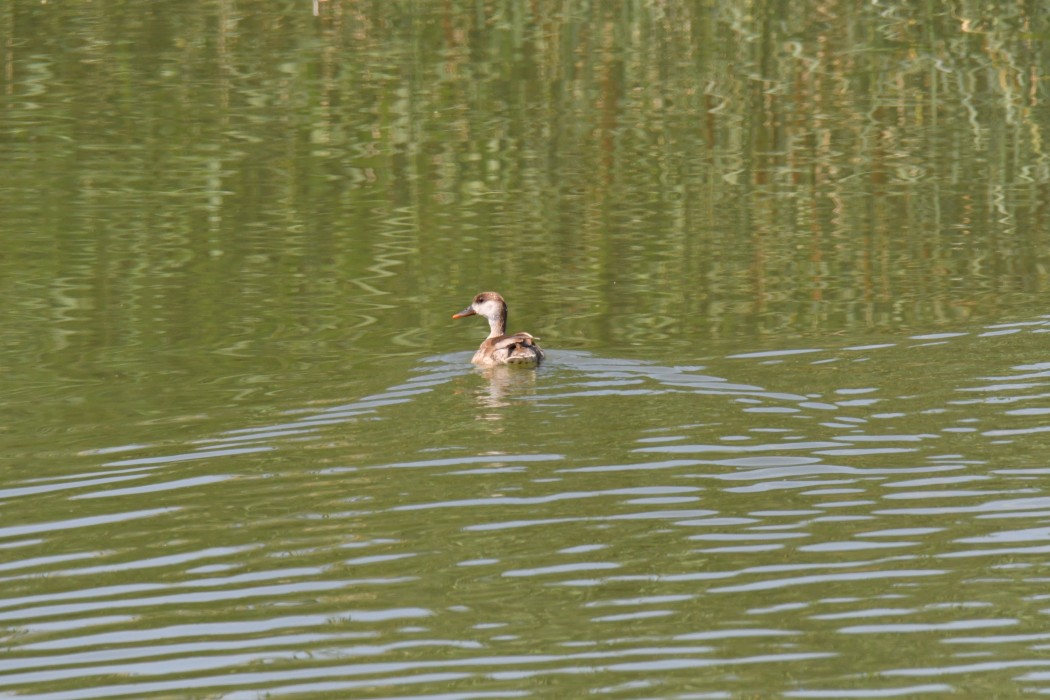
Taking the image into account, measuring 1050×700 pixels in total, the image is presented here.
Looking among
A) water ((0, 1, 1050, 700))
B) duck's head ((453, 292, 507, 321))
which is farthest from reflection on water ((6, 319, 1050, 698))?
duck's head ((453, 292, 507, 321))

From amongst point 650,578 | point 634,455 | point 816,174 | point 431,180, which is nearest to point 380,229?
point 431,180

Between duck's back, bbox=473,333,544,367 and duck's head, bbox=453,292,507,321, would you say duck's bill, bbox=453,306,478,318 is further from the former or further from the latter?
duck's back, bbox=473,333,544,367

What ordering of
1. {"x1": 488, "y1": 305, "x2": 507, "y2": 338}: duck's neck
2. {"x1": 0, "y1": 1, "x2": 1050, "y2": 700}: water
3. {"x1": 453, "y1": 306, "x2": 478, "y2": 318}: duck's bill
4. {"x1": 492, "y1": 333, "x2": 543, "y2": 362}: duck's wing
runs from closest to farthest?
{"x1": 0, "y1": 1, "x2": 1050, "y2": 700}: water
{"x1": 492, "y1": 333, "x2": 543, "y2": 362}: duck's wing
{"x1": 488, "y1": 305, "x2": 507, "y2": 338}: duck's neck
{"x1": 453, "y1": 306, "x2": 478, "y2": 318}: duck's bill

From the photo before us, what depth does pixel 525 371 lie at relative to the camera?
1179 centimetres

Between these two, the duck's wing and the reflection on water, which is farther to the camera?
the duck's wing

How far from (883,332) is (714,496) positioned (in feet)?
13.7

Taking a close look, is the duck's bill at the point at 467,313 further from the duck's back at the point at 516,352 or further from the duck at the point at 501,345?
the duck's back at the point at 516,352

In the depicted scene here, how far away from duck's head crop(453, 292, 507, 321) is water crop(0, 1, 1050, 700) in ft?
0.90

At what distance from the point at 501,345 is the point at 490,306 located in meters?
1.17

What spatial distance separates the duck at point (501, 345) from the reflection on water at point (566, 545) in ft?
1.90

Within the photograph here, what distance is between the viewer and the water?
700 centimetres

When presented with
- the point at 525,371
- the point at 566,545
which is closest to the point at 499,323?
the point at 525,371

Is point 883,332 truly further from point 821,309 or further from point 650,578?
point 650,578

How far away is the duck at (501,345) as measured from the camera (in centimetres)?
1190
